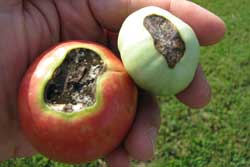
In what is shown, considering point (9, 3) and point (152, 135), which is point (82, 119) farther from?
point (9, 3)

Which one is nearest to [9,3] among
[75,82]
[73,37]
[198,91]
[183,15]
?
[73,37]

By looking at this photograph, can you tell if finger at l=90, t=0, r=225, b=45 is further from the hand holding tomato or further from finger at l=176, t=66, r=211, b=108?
finger at l=176, t=66, r=211, b=108

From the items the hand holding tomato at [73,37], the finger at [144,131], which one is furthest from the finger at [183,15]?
the finger at [144,131]

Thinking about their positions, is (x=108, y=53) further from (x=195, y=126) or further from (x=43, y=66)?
(x=195, y=126)

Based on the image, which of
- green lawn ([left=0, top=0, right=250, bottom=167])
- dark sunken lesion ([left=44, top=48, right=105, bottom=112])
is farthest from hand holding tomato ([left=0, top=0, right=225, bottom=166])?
green lawn ([left=0, top=0, right=250, bottom=167])

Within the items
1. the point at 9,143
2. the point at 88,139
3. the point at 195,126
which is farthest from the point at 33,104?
the point at 195,126
